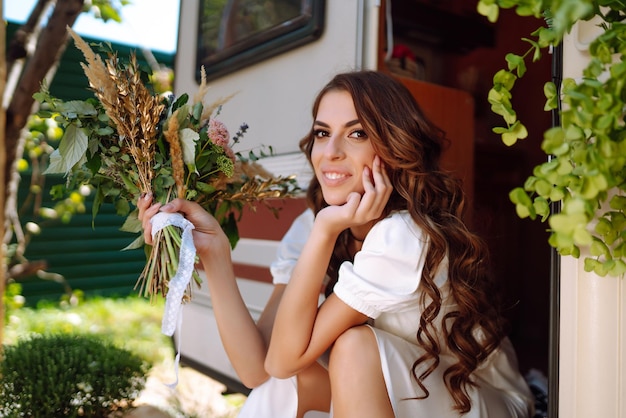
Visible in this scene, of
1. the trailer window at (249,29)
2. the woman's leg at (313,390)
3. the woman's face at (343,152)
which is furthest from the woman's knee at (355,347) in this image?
the trailer window at (249,29)

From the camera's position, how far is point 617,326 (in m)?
1.28

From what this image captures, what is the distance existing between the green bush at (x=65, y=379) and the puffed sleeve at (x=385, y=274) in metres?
1.29

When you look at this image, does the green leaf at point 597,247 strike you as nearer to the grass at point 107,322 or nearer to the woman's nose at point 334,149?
the woman's nose at point 334,149

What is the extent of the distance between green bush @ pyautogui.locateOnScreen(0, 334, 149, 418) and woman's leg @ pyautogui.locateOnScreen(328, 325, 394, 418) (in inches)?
47.2

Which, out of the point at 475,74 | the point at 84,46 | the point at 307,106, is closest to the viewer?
the point at 84,46

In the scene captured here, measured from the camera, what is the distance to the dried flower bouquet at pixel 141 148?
158cm

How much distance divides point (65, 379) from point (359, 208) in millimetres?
1480

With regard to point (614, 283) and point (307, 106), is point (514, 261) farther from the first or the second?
point (614, 283)

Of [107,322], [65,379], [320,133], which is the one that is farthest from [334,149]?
[107,322]

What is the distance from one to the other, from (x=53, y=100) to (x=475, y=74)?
2.79 metres

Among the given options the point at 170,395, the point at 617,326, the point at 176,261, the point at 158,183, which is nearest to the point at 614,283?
the point at 617,326

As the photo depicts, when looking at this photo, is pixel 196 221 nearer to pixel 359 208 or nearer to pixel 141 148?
pixel 141 148

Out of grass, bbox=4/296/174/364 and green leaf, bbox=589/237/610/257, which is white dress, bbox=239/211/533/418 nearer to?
green leaf, bbox=589/237/610/257

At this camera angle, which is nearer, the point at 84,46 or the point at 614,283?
the point at 614,283
